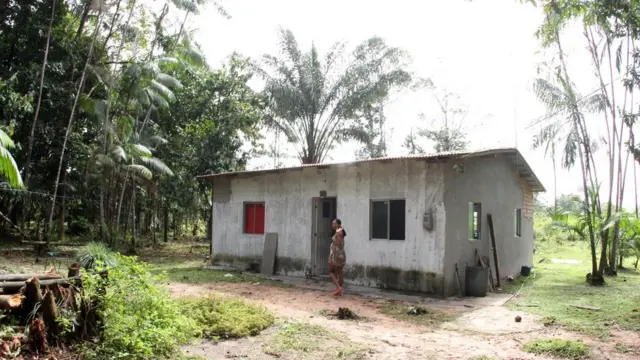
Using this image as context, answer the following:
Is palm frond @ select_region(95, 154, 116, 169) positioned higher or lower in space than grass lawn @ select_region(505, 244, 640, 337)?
higher

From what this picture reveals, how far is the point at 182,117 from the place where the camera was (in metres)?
23.3

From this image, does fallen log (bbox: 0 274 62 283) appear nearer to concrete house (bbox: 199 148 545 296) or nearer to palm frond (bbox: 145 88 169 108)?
concrete house (bbox: 199 148 545 296)

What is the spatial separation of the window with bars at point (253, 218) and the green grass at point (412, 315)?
644cm

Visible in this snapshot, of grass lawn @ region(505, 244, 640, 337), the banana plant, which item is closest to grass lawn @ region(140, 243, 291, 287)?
the banana plant

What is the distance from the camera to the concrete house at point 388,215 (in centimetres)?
1092

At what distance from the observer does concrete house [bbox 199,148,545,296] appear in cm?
1092

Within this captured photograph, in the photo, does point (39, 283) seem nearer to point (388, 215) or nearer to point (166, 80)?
point (388, 215)

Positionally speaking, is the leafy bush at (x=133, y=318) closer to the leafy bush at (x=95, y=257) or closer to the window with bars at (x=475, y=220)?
the leafy bush at (x=95, y=257)

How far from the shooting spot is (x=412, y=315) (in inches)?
346

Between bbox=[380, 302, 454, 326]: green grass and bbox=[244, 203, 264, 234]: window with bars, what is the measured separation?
6.44 metres

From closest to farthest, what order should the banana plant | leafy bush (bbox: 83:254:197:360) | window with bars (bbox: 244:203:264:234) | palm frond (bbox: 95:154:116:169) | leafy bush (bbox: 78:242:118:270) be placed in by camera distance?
leafy bush (bbox: 83:254:197:360)
leafy bush (bbox: 78:242:118:270)
window with bars (bbox: 244:203:264:234)
palm frond (bbox: 95:154:116:169)
the banana plant

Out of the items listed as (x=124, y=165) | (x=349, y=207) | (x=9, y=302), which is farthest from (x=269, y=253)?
(x=9, y=302)

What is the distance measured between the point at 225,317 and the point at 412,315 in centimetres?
358

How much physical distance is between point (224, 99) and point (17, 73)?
8.97 meters
